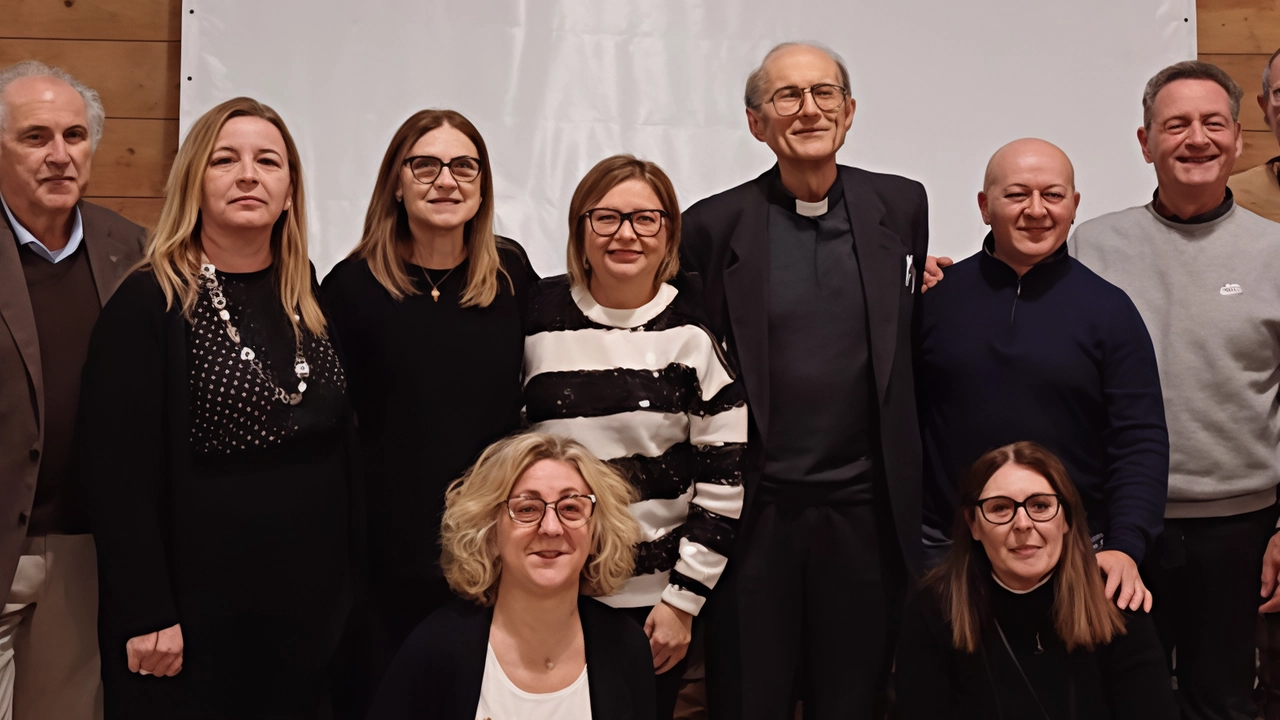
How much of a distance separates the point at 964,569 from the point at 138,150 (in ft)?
8.37

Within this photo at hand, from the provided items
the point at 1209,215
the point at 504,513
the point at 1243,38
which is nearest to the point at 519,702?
the point at 504,513

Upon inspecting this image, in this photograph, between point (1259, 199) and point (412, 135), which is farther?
point (1259, 199)

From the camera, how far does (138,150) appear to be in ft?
10.2

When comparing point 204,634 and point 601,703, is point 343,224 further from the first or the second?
point 601,703

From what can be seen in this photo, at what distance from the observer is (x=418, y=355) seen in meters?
1.93

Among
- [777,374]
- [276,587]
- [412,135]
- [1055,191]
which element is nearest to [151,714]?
[276,587]

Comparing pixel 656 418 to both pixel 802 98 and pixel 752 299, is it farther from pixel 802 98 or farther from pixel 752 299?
pixel 802 98

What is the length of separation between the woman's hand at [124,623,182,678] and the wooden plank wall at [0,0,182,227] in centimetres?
184

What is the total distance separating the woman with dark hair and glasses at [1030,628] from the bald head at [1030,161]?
23.8 inches

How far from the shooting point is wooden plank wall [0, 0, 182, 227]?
3.11 metres

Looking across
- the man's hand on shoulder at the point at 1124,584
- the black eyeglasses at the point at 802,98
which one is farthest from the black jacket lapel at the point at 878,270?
the man's hand on shoulder at the point at 1124,584

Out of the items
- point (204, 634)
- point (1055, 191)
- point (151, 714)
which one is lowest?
point (151, 714)

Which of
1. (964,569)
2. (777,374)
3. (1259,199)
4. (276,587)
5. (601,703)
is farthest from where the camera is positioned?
(1259,199)

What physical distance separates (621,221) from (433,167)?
0.37m
